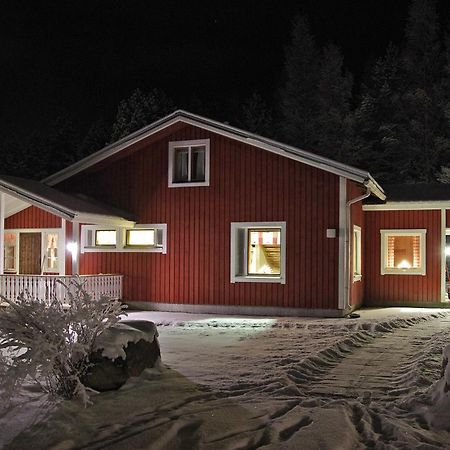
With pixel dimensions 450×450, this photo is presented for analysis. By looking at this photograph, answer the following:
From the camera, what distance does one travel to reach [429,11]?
38.6m

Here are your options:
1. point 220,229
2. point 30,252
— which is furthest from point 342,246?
point 30,252

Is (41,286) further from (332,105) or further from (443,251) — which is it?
(332,105)

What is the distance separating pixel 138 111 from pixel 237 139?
27958 mm

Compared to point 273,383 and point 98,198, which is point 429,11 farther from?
point 273,383

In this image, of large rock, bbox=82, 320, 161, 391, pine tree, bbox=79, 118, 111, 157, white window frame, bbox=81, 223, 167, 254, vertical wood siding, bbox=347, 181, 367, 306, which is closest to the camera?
large rock, bbox=82, 320, 161, 391

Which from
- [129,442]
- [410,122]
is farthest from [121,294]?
[410,122]

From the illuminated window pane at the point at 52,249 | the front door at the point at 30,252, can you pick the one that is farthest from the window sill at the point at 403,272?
the front door at the point at 30,252

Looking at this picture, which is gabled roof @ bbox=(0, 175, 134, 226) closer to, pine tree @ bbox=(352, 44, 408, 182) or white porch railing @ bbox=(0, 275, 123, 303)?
white porch railing @ bbox=(0, 275, 123, 303)

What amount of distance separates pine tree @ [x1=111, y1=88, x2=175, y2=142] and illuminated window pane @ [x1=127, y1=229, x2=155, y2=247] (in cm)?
2514

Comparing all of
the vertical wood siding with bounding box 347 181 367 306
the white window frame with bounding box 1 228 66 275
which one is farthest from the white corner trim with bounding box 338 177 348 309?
the white window frame with bounding box 1 228 66 275

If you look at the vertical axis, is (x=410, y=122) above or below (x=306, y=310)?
above

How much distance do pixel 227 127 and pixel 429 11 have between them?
27305 millimetres

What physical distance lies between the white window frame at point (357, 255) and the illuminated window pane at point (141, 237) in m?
5.58

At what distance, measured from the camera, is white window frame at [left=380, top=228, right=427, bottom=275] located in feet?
59.8
